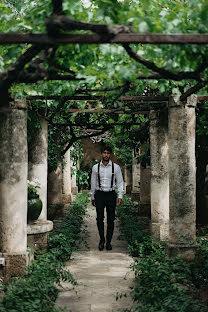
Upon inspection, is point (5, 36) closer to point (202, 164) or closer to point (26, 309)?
point (26, 309)

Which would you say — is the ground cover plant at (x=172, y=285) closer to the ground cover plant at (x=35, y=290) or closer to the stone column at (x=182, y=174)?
the stone column at (x=182, y=174)

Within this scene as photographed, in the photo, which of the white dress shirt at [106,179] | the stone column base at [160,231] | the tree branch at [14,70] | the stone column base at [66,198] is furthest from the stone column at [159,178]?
the stone column base at [66,198]

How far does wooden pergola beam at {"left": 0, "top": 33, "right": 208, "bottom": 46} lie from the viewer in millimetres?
3258

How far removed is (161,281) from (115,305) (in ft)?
2.00

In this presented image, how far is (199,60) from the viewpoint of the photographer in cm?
389

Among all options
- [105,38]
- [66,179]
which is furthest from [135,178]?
[105,38]

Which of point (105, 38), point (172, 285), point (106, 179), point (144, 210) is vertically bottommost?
point (172, 285)

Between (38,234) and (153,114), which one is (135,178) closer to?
(153,114)

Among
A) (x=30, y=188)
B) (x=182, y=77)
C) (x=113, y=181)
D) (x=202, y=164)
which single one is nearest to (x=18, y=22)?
(x=182, y=77)

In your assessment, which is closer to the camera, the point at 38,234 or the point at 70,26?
the point at 70,26

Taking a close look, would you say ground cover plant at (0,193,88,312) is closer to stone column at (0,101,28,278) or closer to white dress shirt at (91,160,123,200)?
stone column at (0,101,28,278)

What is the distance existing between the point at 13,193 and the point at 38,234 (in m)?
1.85

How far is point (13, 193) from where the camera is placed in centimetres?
625

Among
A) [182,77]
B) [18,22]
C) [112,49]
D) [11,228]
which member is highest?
[18,22]
